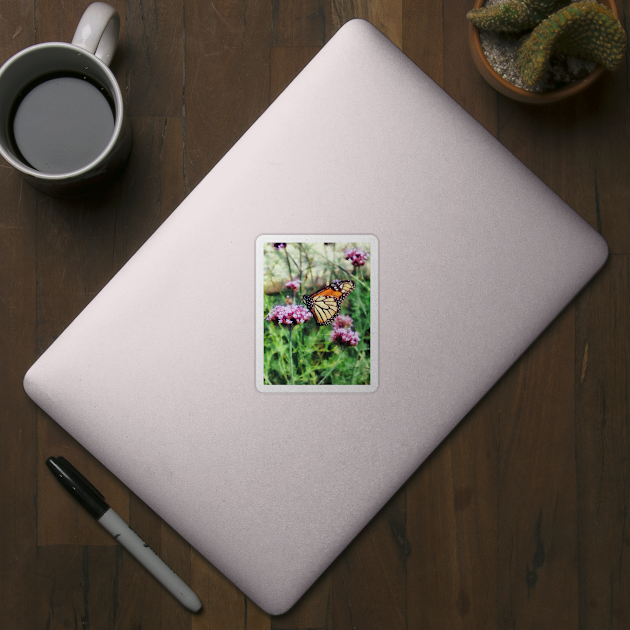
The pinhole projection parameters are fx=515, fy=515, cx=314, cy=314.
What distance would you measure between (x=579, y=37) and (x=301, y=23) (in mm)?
294

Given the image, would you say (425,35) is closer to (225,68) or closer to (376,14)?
(376,14)

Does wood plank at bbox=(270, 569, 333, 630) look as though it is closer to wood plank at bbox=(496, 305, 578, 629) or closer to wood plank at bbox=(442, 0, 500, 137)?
wood plank at bbox=(496, 305, 578, 629)

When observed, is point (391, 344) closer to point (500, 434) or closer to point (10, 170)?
point (500, 434)

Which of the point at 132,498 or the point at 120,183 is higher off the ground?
the point at 120,183

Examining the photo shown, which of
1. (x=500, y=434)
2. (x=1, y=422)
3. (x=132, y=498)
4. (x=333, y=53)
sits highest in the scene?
(x=333, y=53)

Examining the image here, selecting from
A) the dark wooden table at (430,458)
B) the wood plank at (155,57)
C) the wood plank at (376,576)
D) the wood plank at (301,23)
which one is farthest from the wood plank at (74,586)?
the wood plank at (301,23)

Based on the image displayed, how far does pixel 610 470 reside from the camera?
0.59m

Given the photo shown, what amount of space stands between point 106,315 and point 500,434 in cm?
45

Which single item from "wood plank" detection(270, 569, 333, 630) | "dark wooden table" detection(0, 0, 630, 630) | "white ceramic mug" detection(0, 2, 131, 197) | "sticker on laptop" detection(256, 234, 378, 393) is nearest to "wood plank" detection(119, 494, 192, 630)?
"dark wooden table" detection(0, 0, 630, 630)

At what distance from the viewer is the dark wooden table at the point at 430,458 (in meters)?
0.58

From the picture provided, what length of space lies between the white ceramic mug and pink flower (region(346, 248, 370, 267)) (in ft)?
0.82

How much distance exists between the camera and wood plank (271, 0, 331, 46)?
59cm

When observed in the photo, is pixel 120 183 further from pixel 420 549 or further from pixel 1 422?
pixel 420 549

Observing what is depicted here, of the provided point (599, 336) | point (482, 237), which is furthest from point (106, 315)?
point (599, 336)
